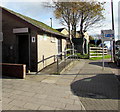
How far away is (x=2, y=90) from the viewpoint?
473cm

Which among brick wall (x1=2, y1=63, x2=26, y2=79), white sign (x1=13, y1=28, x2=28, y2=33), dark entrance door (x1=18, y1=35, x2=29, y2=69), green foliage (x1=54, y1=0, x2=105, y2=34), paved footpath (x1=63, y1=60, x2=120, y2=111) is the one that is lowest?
paved footpath (x1=63, y1=60, x2=120, y2=111)

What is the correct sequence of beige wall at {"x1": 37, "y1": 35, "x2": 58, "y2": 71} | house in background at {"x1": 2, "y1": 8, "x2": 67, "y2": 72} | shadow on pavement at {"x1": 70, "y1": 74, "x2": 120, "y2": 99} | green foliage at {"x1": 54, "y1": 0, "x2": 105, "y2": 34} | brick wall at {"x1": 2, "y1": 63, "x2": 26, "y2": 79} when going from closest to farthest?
shadow on pavement at {"x1": 70, "y1": 74, "x2": 120, "y2": 99} → brick wall at {"x1": 2, "y1": 63, "x2": 26, "y2": 79} → house in background at {"x1": 2, "y1": 8, "x2": 67, "y2": 72} → beige wall at {"x1": 37, "y1": 35, "x2": 58, "y2": 71} → green foliage at {"x1": 54, "y1": 0, "x2": 105, "y2": 34}

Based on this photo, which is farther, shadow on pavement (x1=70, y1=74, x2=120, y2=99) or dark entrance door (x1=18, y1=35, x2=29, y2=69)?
dark entrance door (x1=18, y1=35, x2=29, y2=69)

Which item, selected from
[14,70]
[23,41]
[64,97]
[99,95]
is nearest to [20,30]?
[23,41]

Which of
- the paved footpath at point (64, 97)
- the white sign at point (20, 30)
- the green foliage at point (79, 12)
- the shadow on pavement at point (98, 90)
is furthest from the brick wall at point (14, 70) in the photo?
the green foliage at point (79, 12)

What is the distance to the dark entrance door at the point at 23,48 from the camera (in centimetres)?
909

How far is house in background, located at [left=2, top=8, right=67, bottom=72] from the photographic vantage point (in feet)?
26.4

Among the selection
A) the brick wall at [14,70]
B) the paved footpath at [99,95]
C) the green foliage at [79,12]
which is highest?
the green foliage at [79,12]

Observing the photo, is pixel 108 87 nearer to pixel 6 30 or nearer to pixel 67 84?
pixel 67 84

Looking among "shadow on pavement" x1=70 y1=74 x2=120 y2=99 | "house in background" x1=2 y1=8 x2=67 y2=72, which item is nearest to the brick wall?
"house in background" x1=2 y1=8 x2=67 y2=72

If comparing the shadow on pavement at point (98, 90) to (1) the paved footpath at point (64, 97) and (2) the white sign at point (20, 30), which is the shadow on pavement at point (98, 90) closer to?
(1) the paved footpath at point (64, 97)

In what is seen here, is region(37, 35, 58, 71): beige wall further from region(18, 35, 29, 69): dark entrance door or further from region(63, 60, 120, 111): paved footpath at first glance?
region(63, 60, 120, 111): paved footpath

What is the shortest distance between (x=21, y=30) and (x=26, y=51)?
1717 millimetres

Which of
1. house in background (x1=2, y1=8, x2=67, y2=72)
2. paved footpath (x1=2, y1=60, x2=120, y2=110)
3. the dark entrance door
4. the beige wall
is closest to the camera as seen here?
paved footpath (x1=2, y1=60, x2=120, y2=110)
